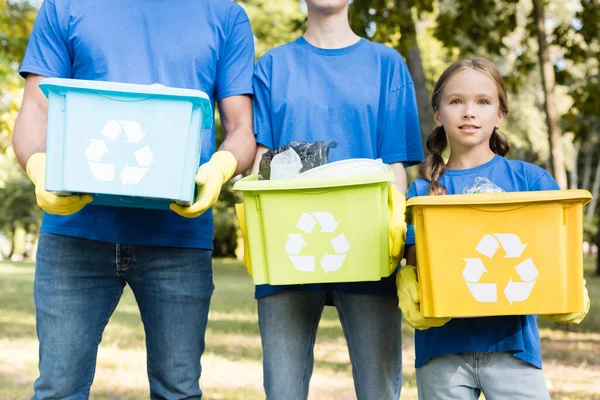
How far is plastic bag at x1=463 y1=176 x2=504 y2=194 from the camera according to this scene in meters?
2.46

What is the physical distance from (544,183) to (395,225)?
58 cm

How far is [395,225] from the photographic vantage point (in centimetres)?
233

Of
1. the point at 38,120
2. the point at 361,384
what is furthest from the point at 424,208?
the point at 38,120

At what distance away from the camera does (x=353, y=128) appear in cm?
262

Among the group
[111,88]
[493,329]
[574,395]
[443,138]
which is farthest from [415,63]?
[111,88]

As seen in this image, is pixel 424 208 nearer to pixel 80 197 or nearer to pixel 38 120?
pixel 80 197

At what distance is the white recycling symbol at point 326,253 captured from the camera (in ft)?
7.54

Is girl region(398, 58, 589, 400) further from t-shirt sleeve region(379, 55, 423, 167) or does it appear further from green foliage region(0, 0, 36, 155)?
green foliage region(0, 0, 36, 155)

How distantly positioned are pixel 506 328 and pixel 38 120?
170 centimetres

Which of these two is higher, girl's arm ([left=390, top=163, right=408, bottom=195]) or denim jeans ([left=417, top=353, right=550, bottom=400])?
girl's arm ([left=390, top=163, right=408, bottom=195])

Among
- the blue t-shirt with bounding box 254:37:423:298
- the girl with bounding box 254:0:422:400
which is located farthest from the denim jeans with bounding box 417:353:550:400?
A: the blue t-shirt with bounding box 254:37:423:298

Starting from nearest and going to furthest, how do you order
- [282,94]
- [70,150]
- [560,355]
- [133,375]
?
[70,150]
[282,94]
[133,375]
[560,355]

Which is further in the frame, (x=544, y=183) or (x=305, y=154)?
(x=544, y=183)

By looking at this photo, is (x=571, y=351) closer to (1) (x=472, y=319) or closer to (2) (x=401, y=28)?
(2) (x=401, y=28)
